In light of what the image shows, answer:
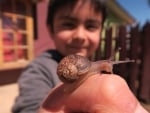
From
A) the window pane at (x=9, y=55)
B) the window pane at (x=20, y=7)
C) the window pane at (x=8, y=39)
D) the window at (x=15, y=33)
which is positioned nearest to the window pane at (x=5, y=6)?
the window at (x=15, y=33)

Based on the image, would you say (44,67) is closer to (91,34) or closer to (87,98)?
(91,34)

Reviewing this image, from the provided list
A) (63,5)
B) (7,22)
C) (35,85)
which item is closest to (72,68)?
(35,85)

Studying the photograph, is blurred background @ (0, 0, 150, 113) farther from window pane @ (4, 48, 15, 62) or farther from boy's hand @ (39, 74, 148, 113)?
boy's hand @ (39, 74, 148, 113)

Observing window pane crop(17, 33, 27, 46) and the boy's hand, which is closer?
the boy's hand

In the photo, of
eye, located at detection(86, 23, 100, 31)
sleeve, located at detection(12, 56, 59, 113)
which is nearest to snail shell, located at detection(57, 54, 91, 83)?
sleeve, located at detection(12, 56, 59, 113)

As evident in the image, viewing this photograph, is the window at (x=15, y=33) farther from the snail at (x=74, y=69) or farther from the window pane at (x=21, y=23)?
the snail at (x=74, y=69)

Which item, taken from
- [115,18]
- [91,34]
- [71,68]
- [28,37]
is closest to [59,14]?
[91,34]
